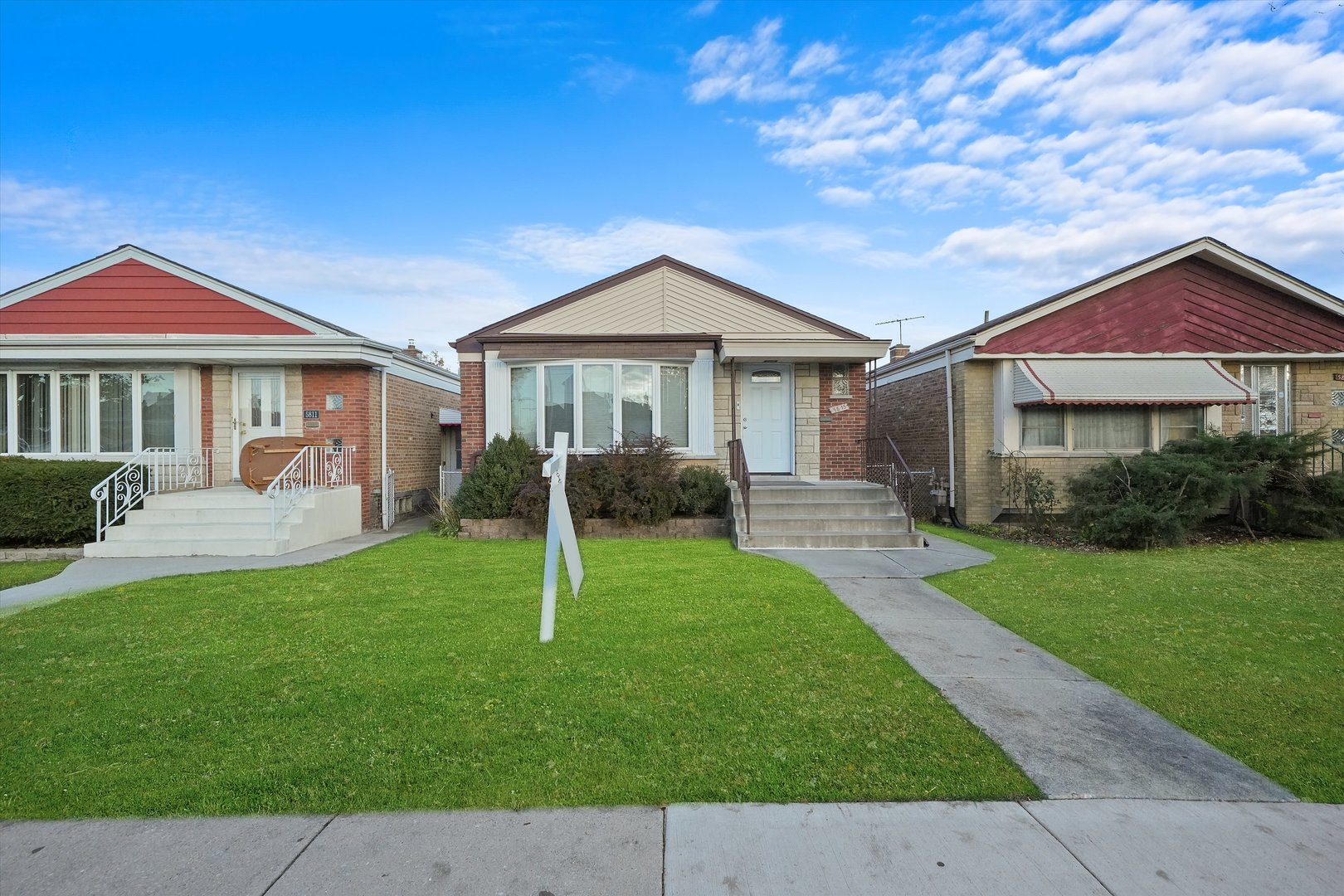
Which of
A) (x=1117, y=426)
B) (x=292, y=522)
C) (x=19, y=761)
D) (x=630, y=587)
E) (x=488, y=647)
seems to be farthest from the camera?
(x=1117, y=426)

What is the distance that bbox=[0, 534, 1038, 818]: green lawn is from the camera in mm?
3246

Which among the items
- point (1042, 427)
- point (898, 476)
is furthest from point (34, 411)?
point (1042, 427)

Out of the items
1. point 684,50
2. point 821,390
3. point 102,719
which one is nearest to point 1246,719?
point 102,719

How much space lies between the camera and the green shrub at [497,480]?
11.9 meters

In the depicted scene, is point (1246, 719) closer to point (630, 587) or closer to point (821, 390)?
point (630, 587)

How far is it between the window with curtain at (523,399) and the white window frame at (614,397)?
75 mm

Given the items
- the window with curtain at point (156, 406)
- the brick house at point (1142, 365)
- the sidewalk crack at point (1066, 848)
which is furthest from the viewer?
the brick house at point (1142, 365)

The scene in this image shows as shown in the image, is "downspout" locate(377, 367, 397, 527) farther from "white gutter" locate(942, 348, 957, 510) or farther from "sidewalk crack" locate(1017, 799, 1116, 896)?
"sidewalk crack" locate(1017, 799, 1116, 896)

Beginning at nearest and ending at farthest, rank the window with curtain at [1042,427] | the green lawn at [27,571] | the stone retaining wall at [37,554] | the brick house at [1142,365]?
1. the green lawn at [27,571]
2. the stone retaining wall at [37,554]
3. the brick house at [1142,365]
4. the window with curtain at [1042,427]

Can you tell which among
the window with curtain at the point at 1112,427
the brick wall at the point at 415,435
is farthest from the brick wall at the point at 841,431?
the brick wall at the point at 415,435

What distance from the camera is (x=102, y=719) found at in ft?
13.3

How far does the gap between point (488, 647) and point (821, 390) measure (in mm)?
9586

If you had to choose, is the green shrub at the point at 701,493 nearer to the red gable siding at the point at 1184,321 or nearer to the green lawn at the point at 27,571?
the red gable siding at the point at 1184,321

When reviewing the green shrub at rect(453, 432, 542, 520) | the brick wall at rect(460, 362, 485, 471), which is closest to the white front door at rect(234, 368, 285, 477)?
the brick wall at rect(460, 362, 485, 471)
